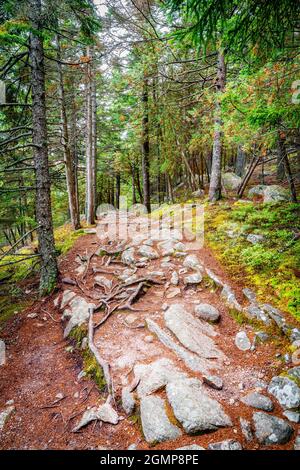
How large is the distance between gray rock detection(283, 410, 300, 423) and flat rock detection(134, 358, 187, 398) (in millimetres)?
1273

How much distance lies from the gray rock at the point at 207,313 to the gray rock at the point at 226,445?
210 centimetres

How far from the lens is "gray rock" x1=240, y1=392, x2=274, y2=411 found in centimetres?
290

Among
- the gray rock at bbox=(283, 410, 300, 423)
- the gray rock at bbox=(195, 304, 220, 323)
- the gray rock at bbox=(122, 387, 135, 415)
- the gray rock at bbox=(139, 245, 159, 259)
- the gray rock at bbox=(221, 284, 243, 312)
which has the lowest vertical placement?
the gray rock at bbox=(122, 387, 135, 415)

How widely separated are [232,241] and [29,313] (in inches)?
228

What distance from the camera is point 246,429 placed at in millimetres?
2684

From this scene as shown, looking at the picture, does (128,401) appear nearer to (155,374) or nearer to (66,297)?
(155,374)

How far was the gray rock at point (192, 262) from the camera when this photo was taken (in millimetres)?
6065

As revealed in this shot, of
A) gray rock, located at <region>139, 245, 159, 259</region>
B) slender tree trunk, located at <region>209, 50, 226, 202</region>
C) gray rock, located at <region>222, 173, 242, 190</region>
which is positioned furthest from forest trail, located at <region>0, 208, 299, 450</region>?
gray rock, located at <region>222, 173, 242, 190</region>

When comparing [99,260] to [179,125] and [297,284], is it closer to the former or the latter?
[297,284]

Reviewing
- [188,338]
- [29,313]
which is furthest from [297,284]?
[29,313]

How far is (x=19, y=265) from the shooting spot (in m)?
9.74

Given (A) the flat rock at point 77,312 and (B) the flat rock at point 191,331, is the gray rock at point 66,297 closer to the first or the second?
(A) the flat rock at point 77,312

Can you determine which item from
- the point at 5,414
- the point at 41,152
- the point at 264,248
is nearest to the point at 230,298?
the point at 264,248

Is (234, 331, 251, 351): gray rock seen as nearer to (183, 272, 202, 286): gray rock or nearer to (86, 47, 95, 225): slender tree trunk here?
(183, 272, 202, 286): gray rock
